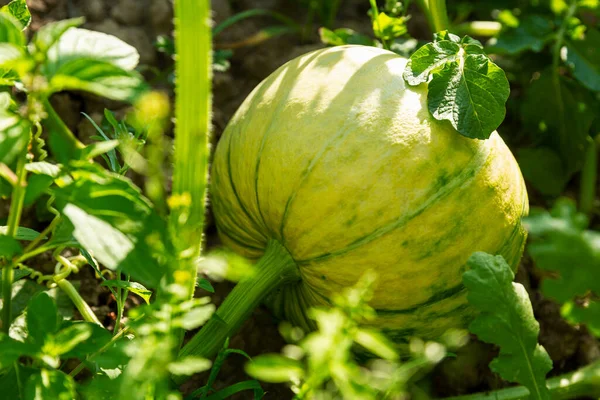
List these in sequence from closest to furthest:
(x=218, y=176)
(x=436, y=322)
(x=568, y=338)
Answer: (x=436, y=322) < (x=218, y=176) < (x=568, y=338)

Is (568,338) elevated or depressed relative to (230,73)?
depressed

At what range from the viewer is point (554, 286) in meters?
1.12

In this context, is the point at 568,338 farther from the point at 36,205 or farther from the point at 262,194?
the point at 36,205

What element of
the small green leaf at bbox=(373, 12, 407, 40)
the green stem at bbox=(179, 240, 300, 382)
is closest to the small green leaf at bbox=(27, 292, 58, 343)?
the green stem at bbox=(179, 240, 300, 382)

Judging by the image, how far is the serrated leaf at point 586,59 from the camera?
7.92 ft

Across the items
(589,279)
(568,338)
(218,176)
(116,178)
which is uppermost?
(116,178)

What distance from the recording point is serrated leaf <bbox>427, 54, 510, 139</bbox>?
5.57 ft

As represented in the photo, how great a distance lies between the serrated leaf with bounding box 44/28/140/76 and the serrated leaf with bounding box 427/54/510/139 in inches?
32.6

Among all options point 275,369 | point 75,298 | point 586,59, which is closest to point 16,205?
point 275,369

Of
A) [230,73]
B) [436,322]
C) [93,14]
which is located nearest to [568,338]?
[436,322]

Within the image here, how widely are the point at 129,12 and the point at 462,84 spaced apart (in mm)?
1477

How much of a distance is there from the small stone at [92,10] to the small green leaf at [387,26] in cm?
112

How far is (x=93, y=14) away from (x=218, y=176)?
103 centimetres

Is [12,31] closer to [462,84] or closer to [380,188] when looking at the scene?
[380,188]
